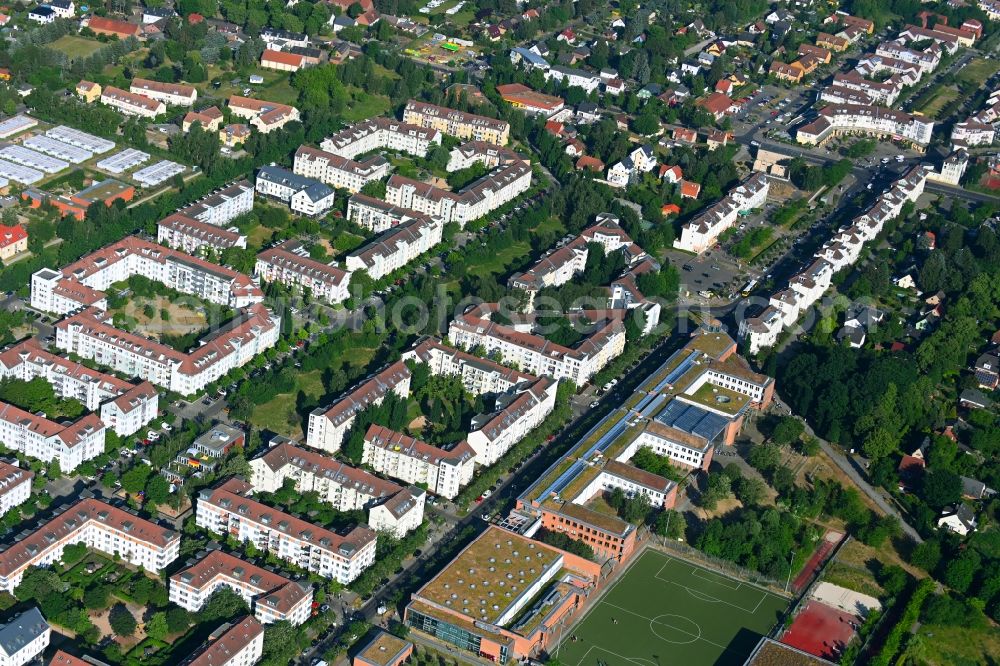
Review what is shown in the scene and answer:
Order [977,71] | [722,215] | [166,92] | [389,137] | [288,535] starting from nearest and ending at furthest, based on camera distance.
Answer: [288,535] < [722,215] < [389,137] < [166,92] < [977,71]

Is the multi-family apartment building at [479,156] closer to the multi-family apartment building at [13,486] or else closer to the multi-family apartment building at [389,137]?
the multi-family apartment building at [389,137]

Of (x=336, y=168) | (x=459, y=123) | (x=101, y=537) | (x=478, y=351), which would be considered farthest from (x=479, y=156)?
(x=101, y=537)

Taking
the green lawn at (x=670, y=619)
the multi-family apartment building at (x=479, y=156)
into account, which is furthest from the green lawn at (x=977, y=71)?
the green lawn at (x=670, y=619)

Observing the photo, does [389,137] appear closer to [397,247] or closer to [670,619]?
[397,247]

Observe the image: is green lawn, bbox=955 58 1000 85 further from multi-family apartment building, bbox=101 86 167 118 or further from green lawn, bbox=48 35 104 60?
green lawn, bbox=48 35 104 60

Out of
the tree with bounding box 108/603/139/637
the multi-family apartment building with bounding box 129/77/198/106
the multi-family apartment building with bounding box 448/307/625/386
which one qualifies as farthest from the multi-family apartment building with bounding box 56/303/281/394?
the multi-family apartment building with bounding box 129/77/198/106

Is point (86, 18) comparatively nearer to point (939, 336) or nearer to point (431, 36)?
point (431, 36)

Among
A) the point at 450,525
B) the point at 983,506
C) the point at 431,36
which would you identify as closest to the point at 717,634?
the point at 450,525
